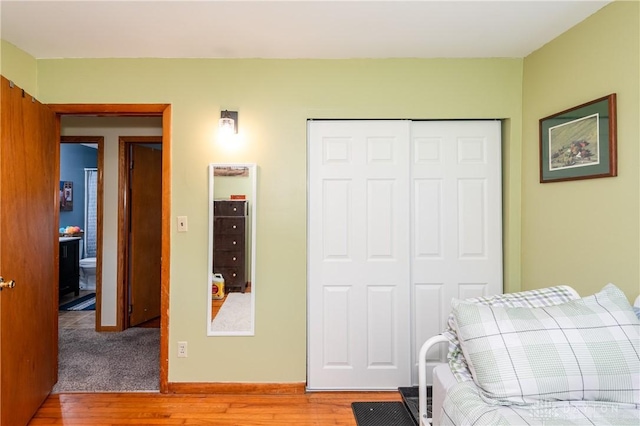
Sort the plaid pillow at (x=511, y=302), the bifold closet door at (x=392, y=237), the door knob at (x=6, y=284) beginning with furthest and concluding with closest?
the bifold closet door at (x=392, y=237)
the door knob at (x=6, y=284)
the plaid pillow at (x=511, y=302)

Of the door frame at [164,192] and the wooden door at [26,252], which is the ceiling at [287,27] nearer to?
the door frame at [164,192]

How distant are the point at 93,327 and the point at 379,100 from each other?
12.4 feet

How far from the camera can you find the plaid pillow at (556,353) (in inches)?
49.3

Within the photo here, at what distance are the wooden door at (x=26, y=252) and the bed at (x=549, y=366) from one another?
233cm

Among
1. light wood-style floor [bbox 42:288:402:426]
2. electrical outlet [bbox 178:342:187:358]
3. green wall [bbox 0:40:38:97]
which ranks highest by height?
green wall [bbox 0:40:38:97]

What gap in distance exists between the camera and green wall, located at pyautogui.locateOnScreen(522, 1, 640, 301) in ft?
5.44

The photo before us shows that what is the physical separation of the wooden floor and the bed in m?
1.06

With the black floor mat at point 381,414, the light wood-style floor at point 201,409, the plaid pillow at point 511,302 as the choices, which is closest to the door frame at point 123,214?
the light wood-style floor at point 201,409

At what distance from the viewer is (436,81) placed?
2.47 meters

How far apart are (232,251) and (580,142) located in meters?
2.29

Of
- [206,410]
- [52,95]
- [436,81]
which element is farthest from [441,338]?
[52,95]

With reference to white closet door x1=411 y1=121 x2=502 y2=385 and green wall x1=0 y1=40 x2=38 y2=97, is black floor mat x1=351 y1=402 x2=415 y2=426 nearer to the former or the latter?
white closet door x1=411 y1=121 x2=502 y2=385

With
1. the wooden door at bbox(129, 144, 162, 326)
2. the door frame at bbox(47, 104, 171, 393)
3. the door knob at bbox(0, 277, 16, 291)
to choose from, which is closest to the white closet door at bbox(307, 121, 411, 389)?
the door frame at bbox(47, 104, 171, 393)

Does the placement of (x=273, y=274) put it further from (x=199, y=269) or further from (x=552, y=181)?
(x=552, y=181)
